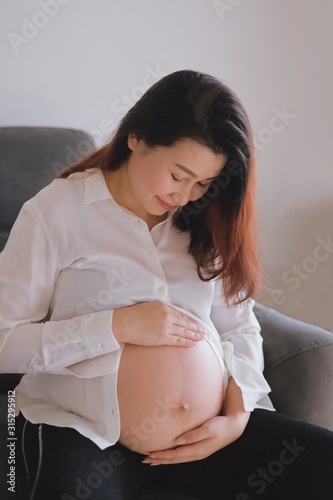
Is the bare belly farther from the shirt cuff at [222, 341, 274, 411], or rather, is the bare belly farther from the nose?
the nose

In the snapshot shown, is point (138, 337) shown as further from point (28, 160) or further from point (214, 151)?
point (28, 160)

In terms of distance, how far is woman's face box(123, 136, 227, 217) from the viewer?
1.16 meters

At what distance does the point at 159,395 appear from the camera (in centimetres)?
119

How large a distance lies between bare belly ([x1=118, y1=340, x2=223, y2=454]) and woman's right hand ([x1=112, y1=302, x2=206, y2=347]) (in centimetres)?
2

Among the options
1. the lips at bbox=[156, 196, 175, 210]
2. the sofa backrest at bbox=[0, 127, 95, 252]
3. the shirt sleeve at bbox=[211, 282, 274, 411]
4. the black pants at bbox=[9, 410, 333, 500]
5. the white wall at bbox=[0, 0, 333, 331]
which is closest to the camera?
the black pants at bbox=[9, 410, 333, 500]

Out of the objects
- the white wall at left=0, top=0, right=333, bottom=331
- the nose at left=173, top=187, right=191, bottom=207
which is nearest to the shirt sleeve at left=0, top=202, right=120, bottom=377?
the nose at left=173, top=187, right=191, bottom=207

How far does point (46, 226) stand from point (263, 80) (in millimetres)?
1188

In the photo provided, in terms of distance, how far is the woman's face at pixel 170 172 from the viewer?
1163mm

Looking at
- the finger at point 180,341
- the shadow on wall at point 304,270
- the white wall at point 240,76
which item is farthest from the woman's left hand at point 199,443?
the shadow on wall at point 304,270

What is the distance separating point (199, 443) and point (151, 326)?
8.9 inches

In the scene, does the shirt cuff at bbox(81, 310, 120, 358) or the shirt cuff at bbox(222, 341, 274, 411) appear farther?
the shirt cuff at bbox(222, 341, 274, 411)

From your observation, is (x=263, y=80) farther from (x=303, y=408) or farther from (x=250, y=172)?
(x=303, y=408)

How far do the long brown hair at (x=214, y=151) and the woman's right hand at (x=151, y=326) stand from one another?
0.14m

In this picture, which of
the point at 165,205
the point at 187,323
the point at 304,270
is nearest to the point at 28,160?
the point at 165,205
